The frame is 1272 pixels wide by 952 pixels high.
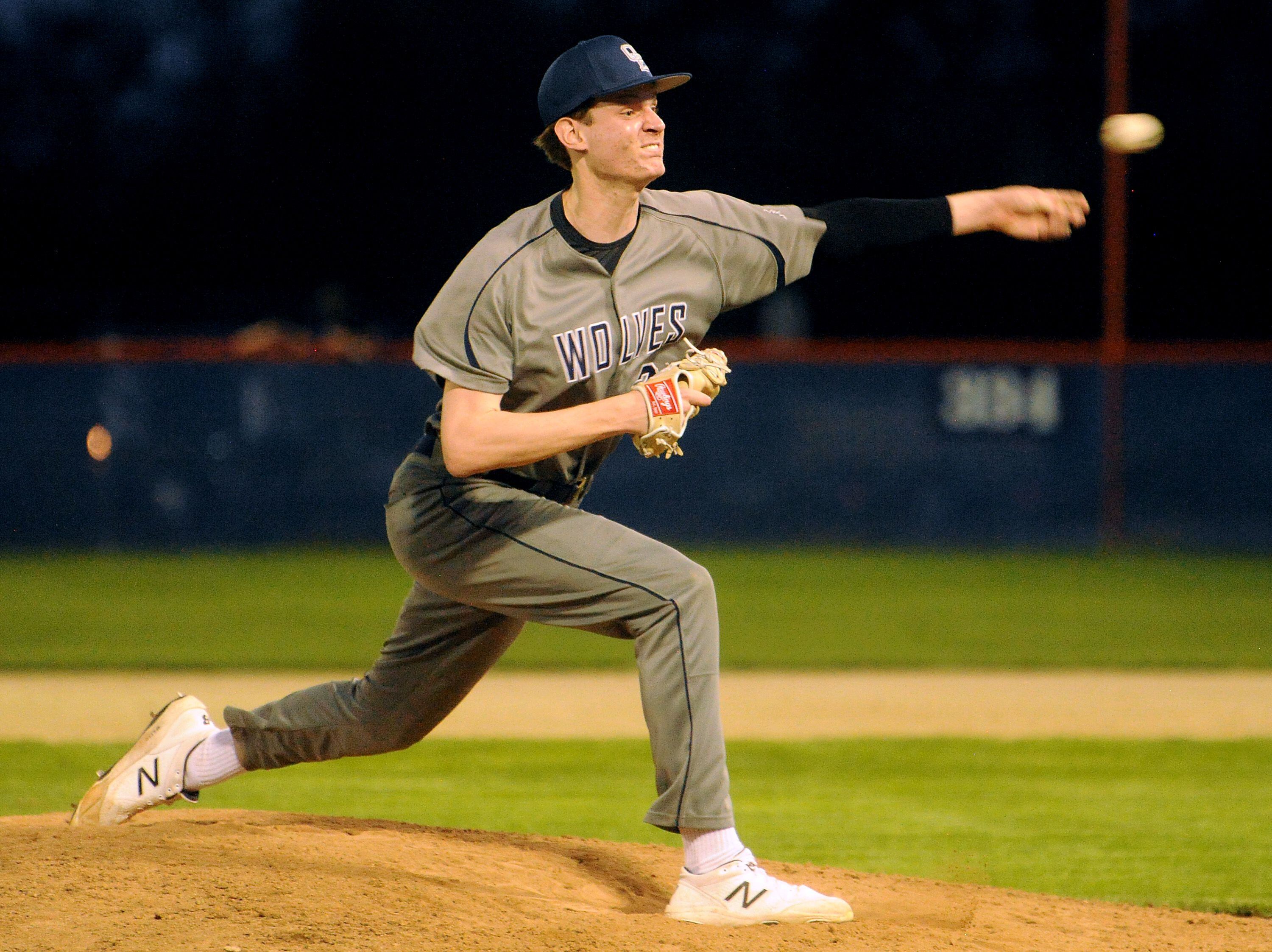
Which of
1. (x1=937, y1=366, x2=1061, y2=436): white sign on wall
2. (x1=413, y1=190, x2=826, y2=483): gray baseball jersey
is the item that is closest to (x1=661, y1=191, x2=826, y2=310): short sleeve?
(x1=413, y1=190, x2=826, y2=483): gray baseball jersey

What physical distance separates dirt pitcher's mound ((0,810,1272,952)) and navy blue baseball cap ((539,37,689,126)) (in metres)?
1.78

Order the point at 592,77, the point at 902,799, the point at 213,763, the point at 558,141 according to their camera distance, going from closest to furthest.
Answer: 1. the point at 592,77
2. the point at 558,141
3. the point at 213,763
4. the point at 902,799

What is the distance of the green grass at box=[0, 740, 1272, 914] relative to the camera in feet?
15.0

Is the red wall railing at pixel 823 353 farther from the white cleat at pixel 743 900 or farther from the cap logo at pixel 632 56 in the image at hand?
the white cleat at pixel 743 900

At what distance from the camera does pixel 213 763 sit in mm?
4078

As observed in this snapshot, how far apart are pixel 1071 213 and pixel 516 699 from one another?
4.50 metres

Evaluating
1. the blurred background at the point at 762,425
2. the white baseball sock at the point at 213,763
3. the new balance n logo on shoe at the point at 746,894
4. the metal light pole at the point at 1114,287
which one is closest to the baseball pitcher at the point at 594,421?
the new balance n logo on shoe at the point at 746,894

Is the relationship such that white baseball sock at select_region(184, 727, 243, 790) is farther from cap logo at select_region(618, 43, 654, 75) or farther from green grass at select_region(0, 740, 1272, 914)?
cap logo at select_region(618, 43, 654, 75)

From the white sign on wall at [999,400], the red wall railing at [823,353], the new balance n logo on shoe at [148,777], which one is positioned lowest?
the new balance n logo on shoe at [148,777]

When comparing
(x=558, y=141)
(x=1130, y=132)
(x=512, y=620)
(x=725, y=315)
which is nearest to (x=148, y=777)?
(x=512, y=620)

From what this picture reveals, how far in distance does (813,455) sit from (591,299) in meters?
12.2

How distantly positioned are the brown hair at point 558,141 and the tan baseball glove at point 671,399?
58 cm

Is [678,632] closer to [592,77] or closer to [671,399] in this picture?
[671,399]

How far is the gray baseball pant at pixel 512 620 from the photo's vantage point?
3.40m
